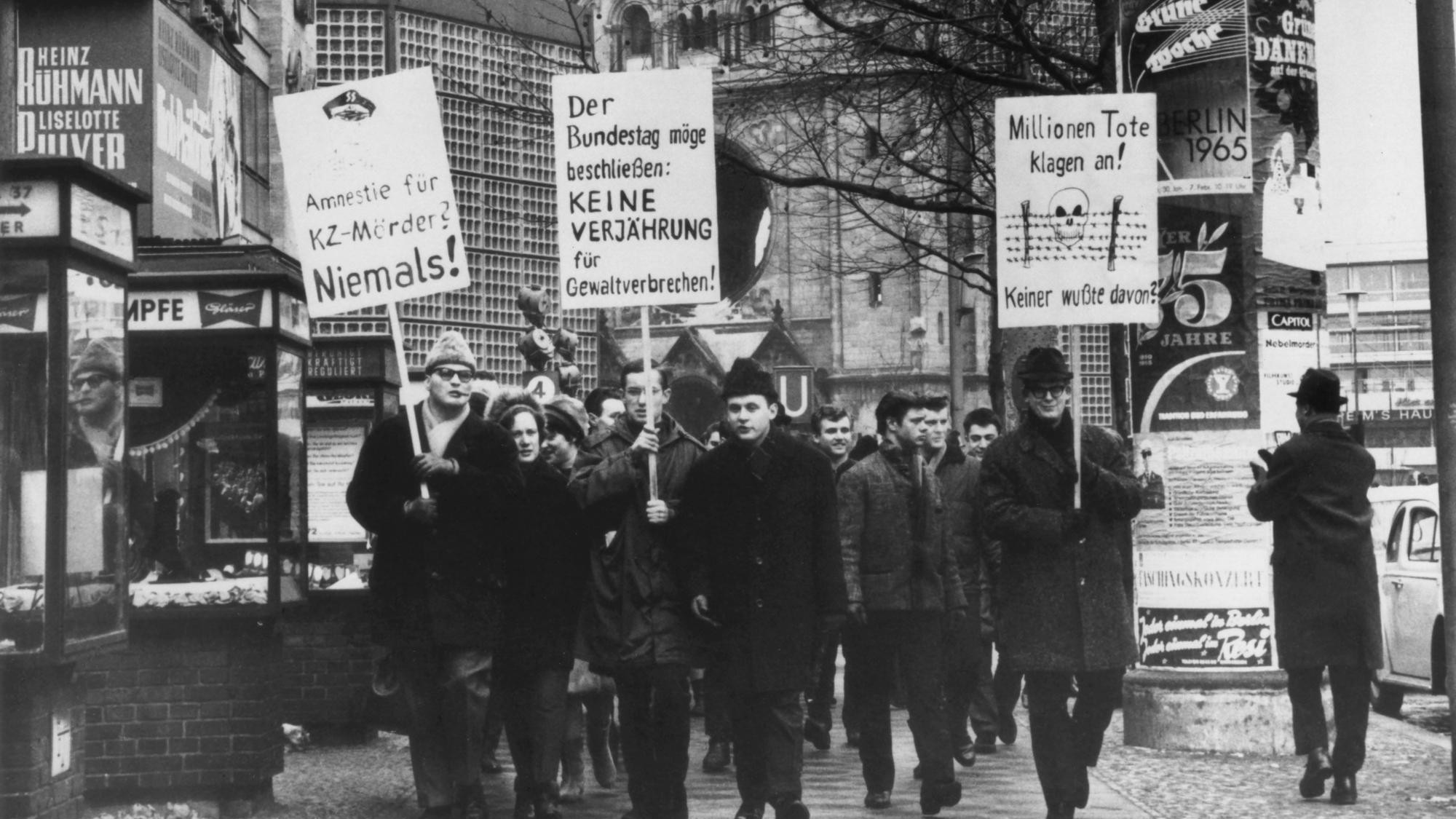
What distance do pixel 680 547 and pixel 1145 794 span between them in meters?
2.80

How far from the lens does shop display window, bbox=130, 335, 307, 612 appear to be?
973cm

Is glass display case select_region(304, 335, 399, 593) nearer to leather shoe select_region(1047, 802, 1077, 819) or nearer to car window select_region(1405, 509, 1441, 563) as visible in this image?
leather shoe select_region(1047, 802, 1077, 819)

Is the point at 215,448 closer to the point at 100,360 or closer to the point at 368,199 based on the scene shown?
the point at 368,199

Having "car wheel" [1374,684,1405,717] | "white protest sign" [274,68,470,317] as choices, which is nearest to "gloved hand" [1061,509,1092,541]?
"white protest sign" [274,68,470,317]

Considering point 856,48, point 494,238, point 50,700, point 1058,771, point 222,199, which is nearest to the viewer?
point 50,700

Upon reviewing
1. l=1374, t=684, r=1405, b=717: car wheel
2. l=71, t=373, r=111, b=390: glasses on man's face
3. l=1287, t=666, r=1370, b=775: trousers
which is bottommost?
l=1374, t=684, r=1405, b=717: car wheel

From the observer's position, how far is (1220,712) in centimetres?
1199

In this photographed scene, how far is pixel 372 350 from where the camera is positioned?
13.5m

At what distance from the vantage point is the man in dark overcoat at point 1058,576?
337 inches

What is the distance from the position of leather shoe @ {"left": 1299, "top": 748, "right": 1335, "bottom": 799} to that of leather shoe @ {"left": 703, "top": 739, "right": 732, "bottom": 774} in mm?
3157

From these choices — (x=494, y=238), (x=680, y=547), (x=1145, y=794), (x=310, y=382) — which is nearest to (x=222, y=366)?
(x=680, y=547)

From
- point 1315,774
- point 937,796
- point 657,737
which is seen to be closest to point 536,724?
point 657,737

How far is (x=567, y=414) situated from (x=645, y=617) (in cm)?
200

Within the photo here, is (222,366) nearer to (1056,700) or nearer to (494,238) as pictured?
(1056,700)
